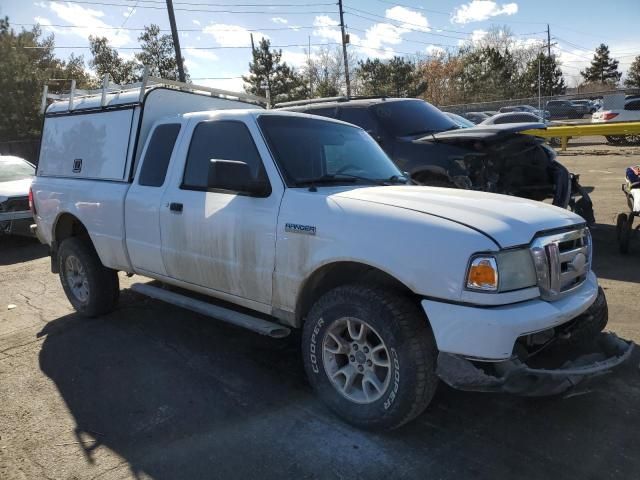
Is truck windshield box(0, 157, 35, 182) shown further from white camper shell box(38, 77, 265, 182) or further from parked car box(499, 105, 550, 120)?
parked car box(499, 105, 550, 120)

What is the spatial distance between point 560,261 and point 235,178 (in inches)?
81.6

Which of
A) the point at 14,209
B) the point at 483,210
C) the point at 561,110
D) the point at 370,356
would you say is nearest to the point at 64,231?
the point at 370,356

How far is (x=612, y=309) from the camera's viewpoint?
4828 millimetres

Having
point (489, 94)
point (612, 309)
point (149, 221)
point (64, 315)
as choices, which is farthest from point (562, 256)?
point (489, 94)

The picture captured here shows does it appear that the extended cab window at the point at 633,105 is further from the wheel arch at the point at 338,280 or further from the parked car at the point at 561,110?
the wheel arch at the point at 338,280

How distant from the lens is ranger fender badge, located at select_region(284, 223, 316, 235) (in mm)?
3213

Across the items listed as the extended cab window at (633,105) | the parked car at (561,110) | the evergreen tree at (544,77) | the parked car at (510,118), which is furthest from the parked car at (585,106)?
the parked car at (510,118)

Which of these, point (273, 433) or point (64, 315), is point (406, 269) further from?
point (64, 315)

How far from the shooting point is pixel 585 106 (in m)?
41.9

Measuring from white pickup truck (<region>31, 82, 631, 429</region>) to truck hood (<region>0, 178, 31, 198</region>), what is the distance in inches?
226

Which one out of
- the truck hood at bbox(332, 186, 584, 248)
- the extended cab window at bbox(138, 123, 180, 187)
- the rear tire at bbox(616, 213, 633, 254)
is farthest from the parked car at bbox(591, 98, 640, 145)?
the extended cab window at bbox(138, 123, 180, 187)

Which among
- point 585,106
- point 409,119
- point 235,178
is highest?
point 585,106

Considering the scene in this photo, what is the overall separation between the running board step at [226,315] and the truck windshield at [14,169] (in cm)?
758

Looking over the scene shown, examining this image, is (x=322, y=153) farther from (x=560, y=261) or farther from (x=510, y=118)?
(x=510, y=118)
